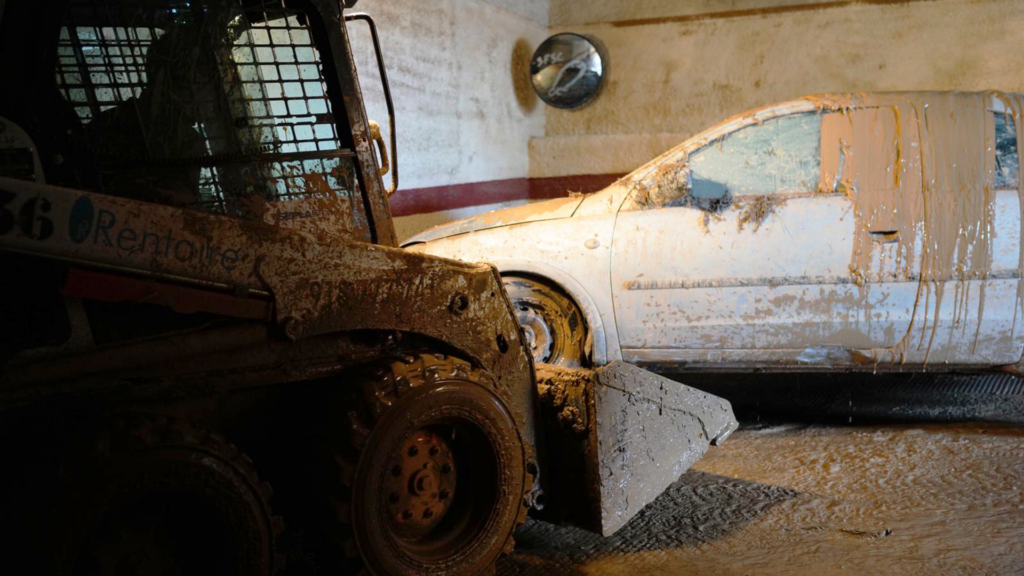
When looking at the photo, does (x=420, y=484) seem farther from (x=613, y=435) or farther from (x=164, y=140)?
(x=164, y=140)

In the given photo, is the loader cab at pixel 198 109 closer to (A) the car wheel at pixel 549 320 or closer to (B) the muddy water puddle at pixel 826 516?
(B) the muddy water puddle at pixel 826 516

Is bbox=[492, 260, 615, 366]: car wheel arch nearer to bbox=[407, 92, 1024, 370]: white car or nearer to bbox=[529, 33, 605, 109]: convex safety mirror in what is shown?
bbox=[407, 92, 1024, 370]: white car

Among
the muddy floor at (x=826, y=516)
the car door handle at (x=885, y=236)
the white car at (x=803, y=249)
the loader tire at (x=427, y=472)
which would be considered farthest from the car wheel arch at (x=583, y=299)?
the loader tire at (x=427, y=472)

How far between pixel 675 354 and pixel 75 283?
340 cm

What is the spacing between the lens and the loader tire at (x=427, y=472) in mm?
2479

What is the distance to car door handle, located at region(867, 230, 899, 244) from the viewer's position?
4.60m

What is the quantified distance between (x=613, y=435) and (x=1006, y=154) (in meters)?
3.04

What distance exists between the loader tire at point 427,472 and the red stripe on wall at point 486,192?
177 inches

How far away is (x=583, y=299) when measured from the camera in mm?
A: 4809

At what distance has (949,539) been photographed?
3.20 meters

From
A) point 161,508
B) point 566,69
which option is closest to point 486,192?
point 566,69

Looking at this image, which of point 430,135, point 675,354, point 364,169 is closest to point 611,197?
point 675,354

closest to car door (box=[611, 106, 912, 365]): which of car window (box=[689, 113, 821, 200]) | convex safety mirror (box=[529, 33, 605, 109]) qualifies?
car window (box=[689, 113, 821, 200])

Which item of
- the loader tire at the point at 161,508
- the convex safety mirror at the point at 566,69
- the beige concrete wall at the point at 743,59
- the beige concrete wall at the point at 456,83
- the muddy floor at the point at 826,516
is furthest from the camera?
the convex safety mirror at the point at 566,69
